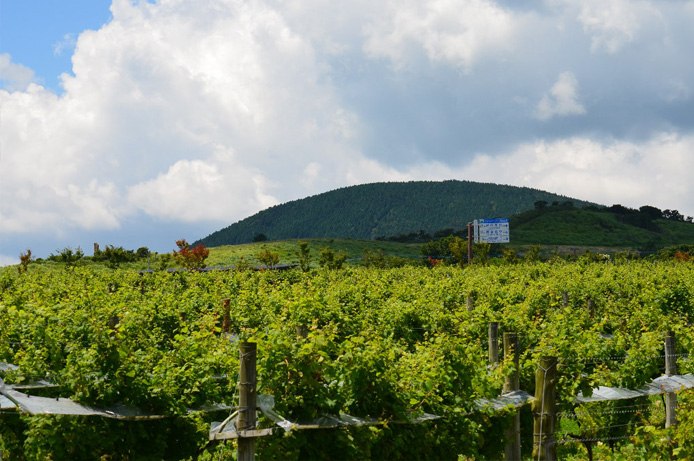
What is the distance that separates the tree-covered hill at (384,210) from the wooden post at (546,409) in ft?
507

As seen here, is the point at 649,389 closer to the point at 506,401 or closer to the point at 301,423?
the point at 506,401

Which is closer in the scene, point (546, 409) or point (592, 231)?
point (546, 409)

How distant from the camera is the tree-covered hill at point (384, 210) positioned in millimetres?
165125

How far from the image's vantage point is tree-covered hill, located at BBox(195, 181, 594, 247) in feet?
542

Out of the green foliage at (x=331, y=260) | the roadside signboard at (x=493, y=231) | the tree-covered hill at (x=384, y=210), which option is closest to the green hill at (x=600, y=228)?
the roadside signboard at (x=493, y=231)

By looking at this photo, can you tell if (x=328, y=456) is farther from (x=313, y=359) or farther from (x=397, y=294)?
(x=397, y=294)

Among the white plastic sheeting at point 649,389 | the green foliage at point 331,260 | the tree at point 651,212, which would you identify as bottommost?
the white plastic sheeting at point 649,389

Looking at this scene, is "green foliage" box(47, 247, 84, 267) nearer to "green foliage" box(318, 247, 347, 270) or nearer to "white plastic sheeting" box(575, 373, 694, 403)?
"green foliage" box(318, 247, 347, 270)

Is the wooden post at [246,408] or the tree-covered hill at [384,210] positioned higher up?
the tree-covered hill at [384,210]

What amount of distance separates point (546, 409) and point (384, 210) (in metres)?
168

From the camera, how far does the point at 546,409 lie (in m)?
6.74

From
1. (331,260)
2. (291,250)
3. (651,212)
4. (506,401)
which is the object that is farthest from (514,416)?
(651,212)

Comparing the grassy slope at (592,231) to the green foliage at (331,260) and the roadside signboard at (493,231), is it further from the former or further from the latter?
the green foliage at (331,260)

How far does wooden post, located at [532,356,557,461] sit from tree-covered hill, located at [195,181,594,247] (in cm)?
15454
